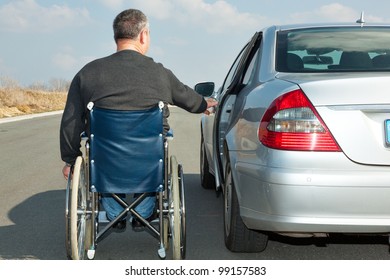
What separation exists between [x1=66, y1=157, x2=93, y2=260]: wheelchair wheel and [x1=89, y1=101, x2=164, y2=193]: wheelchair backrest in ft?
0.50

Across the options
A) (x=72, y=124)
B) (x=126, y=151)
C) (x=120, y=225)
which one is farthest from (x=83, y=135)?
(x=120, y=225)

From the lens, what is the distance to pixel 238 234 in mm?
4949

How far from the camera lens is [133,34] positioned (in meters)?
4.57

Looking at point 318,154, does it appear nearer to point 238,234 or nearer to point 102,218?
point 238,234

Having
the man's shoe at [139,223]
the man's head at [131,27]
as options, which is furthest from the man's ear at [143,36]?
the man's shoe at [139,223]

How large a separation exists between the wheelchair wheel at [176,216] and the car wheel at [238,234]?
1.73 ft

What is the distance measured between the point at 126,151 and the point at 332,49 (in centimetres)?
171

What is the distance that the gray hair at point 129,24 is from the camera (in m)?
4.57

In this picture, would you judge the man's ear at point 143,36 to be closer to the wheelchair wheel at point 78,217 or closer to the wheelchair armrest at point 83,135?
the wheelchair armrest at point 83,135

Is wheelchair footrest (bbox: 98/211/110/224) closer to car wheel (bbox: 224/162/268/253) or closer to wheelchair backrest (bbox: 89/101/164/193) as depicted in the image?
wheelchair backrest (bbox: 89/101/164/193)

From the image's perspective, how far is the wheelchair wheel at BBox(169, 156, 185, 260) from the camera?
173 inches

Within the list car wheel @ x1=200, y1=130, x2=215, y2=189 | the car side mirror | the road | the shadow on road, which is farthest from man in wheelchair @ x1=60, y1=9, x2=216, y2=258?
car wheel @ x1=200, y1=130, x2=215, y2=189
